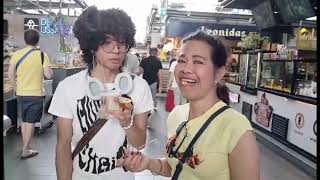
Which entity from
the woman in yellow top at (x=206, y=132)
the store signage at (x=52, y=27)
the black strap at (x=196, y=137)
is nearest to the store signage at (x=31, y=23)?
the store signage at (x=52, y=27)

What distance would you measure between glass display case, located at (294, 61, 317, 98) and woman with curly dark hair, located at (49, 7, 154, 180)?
4.23 meters

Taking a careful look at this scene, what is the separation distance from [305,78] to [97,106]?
471 centimetres

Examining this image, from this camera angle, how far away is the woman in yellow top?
1.31 meters

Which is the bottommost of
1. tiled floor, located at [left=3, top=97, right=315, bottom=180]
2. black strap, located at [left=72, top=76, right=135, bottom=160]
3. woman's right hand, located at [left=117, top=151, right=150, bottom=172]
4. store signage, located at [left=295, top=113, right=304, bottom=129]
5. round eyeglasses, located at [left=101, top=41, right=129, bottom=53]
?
tiled floor, located at [left=3, top=97, right=315, bottom=180]

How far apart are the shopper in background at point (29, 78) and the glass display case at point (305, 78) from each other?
11.6 ft

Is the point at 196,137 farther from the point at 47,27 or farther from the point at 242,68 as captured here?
the point at 47,27

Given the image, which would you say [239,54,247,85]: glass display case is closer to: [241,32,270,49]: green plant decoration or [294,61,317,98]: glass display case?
[241,32,270,49]: green plant decoration

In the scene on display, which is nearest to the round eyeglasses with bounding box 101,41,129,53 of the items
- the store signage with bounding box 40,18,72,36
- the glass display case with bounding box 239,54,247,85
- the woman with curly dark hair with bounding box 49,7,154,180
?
the woman with curly dark hair with bounding box 49,7,154,180

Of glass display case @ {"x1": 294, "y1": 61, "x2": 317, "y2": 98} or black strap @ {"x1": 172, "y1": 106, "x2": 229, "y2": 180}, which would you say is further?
glass display case @ {"x1": 294, "y1": 61, "x2": 317, "y2": 98}

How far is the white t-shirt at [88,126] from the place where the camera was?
4.96 feet

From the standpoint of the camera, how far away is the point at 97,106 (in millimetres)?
1511

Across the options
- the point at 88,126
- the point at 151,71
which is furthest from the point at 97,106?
the point at 151,71

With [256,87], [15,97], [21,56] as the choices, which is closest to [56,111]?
[21,56]

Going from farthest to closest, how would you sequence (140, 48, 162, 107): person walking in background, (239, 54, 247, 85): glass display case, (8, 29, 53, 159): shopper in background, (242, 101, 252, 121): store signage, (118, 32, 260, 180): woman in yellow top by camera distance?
1. (239, 54, 247, 85): glass display case
2. (140, 48, 162, 107): person walking in background
3. (242, 101, 252, 121): store signage
4. (8, 29, 53, 159): shopper in background
5. (118, 32, 260, 180): woman in yellow top
